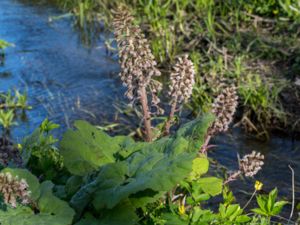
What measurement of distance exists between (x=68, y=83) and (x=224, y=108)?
3.61 metres

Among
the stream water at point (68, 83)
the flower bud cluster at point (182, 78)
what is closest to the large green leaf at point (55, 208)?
the flower bud cluster at point (182, 78)

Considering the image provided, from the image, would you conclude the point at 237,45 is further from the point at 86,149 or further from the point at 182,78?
the point at 86,149

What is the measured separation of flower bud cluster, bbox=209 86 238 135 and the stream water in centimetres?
170

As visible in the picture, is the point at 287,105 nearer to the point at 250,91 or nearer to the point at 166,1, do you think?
the point at 250,91

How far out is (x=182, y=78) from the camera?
2.44 meters

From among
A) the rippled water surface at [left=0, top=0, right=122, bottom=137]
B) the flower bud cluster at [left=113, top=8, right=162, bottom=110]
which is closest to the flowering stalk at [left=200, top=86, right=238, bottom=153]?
the flower bud cluster at [left=113, top=8, right=162, bottom=110]

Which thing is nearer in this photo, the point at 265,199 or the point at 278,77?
the point at 265,199

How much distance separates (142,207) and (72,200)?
0.85ft

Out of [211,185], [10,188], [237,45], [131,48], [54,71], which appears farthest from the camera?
[54,71]

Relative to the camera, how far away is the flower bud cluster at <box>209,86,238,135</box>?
237cm

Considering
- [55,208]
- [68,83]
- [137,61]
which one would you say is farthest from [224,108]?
[68,83]

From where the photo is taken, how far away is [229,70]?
5297mm

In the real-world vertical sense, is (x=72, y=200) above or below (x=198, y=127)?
below

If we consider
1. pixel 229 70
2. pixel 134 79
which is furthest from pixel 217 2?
pixel 134 79
